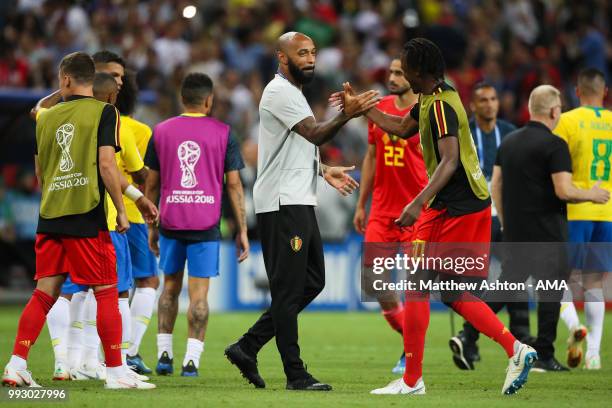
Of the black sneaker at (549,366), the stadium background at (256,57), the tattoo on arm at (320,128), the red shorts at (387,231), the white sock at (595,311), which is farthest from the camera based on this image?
the stadium background at (256,57)

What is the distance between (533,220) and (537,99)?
44.7 inches

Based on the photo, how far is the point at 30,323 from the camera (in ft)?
28.1

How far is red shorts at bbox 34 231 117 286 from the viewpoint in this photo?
28.0 ft

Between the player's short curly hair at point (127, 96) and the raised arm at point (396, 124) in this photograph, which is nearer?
the raised arm at point (396, 124)

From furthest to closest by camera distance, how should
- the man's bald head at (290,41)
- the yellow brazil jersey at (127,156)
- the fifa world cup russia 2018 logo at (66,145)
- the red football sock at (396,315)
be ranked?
the red football sock at (396,315) → the yellow brazil jersey at (127,156) → the man's bald head at (290,41) → the fifa world cup russia 2018 logo at (66,145)

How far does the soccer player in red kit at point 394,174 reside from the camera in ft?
36.0

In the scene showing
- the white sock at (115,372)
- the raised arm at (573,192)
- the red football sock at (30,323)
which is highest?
the raised arm at (573,192)

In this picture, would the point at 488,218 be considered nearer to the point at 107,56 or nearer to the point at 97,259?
the point at 97,259

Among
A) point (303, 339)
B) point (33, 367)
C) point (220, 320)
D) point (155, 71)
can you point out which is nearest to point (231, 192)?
point (33, 367)

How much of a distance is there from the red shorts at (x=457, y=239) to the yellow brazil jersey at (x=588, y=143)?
308 centimetres

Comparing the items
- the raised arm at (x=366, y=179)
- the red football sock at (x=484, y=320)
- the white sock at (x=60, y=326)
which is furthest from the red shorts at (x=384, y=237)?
the white sock at (x=60, y=326)

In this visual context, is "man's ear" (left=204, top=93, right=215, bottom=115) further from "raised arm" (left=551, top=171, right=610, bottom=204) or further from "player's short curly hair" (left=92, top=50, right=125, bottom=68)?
"raised arm" (left=551, top=171, right=610, bottom=204)

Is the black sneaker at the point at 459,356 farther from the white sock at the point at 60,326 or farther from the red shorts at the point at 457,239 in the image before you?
the white sock at the point at 60,326

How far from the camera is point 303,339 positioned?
1459cm
